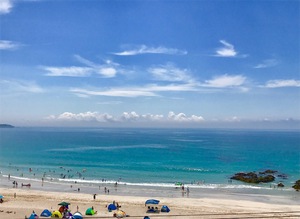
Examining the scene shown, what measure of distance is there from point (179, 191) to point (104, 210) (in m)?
14.5

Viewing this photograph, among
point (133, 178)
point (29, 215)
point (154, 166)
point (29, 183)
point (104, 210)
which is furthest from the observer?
point (154, 166)

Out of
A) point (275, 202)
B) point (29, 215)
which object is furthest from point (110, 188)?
point (275, 202)

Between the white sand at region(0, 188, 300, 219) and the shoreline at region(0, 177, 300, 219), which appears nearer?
the white sand at region(0, 188, 300, 219)

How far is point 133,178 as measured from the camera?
5334 centimetres

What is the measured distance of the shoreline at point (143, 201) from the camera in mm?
30625

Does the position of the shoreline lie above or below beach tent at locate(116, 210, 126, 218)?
below

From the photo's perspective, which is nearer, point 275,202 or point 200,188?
point 275,202

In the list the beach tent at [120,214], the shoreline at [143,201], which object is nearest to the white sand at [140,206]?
the shoreline at [143,201]

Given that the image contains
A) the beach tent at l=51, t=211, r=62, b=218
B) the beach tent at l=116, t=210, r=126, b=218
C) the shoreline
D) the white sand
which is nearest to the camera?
the beach tent at l=51, t=211, r=62, b=218

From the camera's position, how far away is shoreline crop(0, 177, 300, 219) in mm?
30625

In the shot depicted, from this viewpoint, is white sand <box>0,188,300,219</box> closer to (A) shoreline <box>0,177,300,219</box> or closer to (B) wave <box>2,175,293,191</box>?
(A) shoreline <box>0,177,300,219</box>

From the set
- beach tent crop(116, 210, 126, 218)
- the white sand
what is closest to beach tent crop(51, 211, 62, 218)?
the white sand

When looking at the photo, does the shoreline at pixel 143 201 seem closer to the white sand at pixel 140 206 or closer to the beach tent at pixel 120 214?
the white sand at pixel 140 206

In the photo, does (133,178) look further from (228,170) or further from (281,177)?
(281,177)
